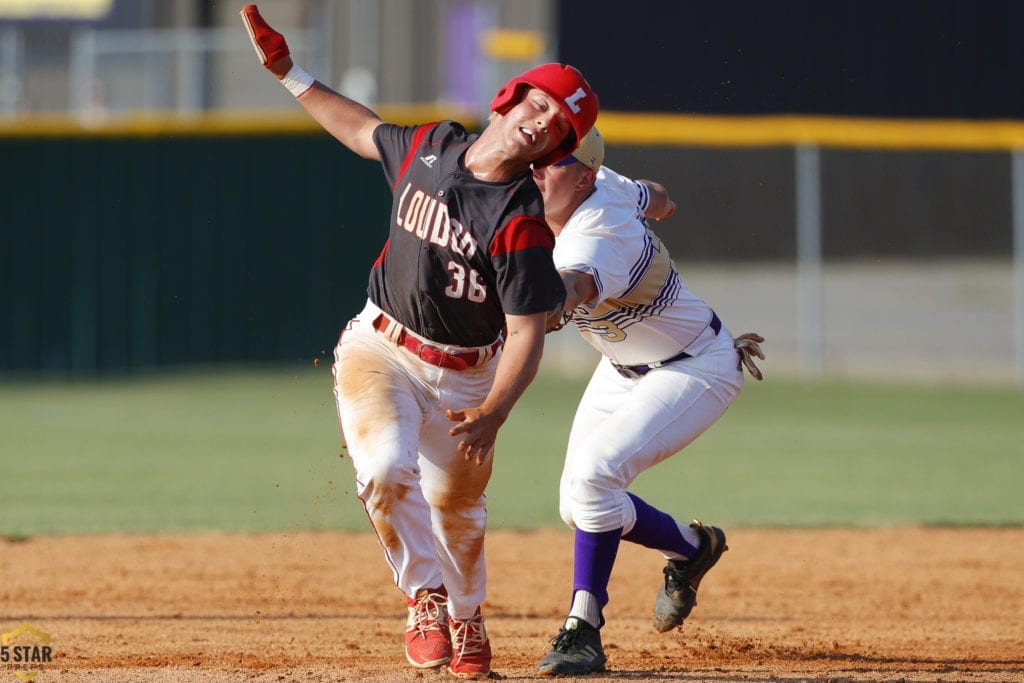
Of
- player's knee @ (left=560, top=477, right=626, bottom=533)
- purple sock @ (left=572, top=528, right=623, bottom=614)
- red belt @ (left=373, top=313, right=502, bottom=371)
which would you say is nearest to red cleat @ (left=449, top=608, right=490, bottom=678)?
purple sock @ (left=572, top=528, right=623, bottom=614)

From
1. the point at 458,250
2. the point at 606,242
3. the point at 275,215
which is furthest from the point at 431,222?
the point at 275,215

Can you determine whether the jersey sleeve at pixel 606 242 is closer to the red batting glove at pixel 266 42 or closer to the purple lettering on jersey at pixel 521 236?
the purple lettering on jersey at pixel 521 236

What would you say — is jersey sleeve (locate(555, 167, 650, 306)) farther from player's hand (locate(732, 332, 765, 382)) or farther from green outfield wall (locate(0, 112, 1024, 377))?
green outfield wall (locate(0, 112, 1024, 377))

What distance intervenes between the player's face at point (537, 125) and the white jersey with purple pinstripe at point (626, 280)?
1.31 ft

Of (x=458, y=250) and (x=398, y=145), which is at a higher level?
(x=398, y=145)

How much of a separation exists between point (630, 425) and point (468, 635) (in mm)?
959

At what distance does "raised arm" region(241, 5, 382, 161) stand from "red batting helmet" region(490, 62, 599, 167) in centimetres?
58

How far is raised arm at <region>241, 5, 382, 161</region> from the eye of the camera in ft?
16.7

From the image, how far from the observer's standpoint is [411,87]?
2294 centimetres

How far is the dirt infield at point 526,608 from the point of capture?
16.7 feet

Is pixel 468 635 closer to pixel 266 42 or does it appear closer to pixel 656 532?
pixel 656 532

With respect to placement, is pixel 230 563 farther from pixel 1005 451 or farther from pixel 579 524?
pixel 1005 451

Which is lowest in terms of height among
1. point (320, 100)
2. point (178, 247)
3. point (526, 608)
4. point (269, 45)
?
point (526, 608)

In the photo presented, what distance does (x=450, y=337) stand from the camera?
15.4ft
